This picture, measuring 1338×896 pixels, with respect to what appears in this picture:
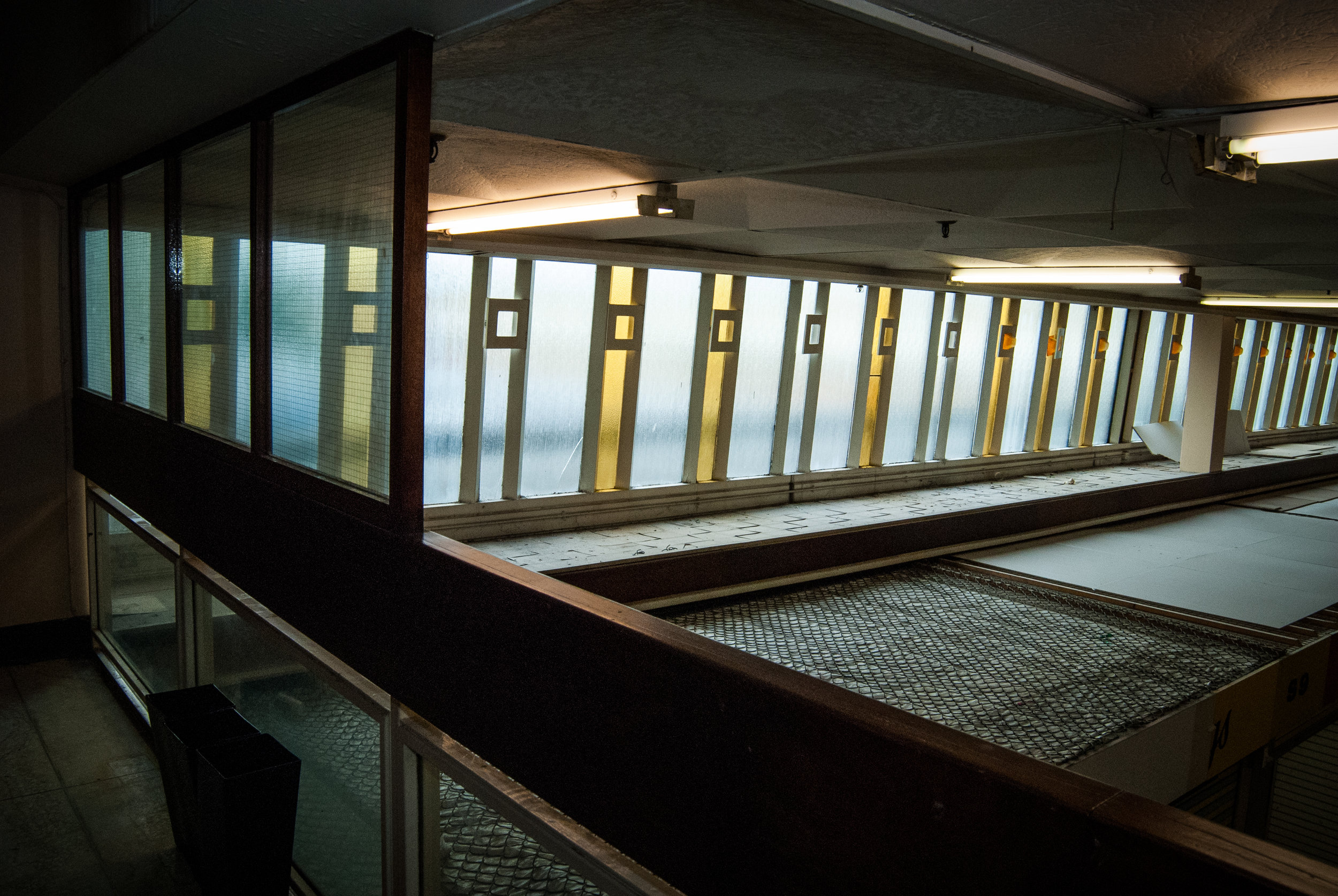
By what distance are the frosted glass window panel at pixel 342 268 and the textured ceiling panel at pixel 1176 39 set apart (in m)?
1.49

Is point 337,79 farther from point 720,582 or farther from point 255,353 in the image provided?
point 720,582

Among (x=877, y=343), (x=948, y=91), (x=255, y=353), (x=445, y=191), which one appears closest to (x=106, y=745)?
(x=255, y=353)

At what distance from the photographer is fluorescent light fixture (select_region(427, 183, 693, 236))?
4.24m

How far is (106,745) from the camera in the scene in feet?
18.2

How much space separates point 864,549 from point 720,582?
150cm

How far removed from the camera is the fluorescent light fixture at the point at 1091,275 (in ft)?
24.5

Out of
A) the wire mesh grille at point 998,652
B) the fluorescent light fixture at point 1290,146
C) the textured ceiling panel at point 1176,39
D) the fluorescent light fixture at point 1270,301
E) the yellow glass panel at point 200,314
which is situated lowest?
the wire mesh grille at point 998,652

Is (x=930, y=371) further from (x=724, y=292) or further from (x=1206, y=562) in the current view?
(x=1206, y=562)

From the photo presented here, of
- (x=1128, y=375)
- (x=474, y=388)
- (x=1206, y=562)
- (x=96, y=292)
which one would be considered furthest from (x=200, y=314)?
(x=1128, y=375)

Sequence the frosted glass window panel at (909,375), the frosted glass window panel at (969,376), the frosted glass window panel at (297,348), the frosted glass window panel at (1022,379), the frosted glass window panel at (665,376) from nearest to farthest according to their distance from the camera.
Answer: the frosted glass window panel at (297,348) < the frosted glass window panel at (665,376) < the frosted glass window panel at (909,375) < the frosted glass window panel at (969,376) < the frosted glass window panel at (1022,379)

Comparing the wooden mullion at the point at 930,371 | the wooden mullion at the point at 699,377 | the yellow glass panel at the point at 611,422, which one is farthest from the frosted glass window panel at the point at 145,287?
the wooden mullion at the point at 930,371

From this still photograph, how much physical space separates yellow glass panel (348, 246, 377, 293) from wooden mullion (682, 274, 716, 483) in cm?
601

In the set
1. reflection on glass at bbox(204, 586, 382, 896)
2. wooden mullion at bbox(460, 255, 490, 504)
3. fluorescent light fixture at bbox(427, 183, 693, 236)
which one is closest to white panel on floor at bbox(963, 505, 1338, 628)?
wooden mullion at bbox(460, 255, 490, 504)

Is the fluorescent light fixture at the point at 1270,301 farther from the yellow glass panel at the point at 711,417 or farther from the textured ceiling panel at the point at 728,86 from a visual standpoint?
the textured ceiling panel at the point at 728,86
